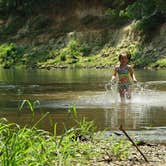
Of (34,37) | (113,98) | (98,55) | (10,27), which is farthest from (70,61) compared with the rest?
(113,98)

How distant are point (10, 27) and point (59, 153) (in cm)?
6362

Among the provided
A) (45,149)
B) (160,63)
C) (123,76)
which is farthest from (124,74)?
(160,63)

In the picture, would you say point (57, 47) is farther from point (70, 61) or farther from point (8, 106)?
point (8, 106)

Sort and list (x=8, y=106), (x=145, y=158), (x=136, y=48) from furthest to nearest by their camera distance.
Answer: (x=136, y=48) < (x=8, y=106) < (x=145, y=158)

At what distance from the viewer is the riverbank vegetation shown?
48.2 metres

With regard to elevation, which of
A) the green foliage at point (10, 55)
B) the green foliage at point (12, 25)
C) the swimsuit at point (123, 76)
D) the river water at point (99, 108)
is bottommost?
the green foliage at point (10, 55)

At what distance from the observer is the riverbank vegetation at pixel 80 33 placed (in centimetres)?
4816

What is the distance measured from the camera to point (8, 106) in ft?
53.9

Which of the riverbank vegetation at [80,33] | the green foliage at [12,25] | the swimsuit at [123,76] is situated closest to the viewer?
the swimsuit at [123,76]

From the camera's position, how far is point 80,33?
195 feet

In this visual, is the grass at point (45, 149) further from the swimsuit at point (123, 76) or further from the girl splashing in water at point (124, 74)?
the swimsuit at point (123, 76)

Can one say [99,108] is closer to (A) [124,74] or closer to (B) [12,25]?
(A) [124,74]

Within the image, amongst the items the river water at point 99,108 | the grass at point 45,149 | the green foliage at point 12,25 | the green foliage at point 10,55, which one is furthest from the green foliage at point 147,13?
the grass at point 45,149

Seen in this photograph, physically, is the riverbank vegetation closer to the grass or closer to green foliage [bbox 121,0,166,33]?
green foliage [bbox 121,0,166,33]
